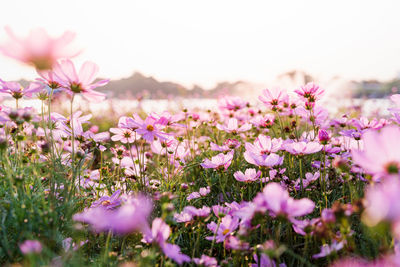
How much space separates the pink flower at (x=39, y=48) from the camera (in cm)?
73

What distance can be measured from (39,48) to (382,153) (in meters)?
0.74

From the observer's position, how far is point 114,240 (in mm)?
918

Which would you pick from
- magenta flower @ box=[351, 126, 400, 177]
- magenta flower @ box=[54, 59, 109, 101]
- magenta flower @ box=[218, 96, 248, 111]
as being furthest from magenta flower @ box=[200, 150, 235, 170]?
magenta flower @ box=[218, 96, 248, 111]

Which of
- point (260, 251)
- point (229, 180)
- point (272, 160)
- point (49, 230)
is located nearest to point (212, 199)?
point (229, 180)

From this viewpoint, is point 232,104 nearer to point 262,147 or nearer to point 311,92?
point 311,92

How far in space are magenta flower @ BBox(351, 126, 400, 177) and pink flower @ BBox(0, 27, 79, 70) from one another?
662mm

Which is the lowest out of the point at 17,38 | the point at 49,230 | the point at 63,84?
the point at 49,230

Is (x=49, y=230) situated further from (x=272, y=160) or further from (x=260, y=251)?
(x=272, y=160)

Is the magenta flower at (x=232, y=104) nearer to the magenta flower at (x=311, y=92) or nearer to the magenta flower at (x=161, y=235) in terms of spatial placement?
the magenta flower at (x=311, y=92)

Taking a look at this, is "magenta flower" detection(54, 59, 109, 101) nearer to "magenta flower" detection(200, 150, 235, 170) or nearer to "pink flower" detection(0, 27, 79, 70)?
"pink flower" detection(0, 27, 79, 70)

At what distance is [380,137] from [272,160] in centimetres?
36

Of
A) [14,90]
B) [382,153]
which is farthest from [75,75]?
[382,153]

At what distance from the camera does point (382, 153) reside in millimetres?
529

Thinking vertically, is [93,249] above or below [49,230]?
below
